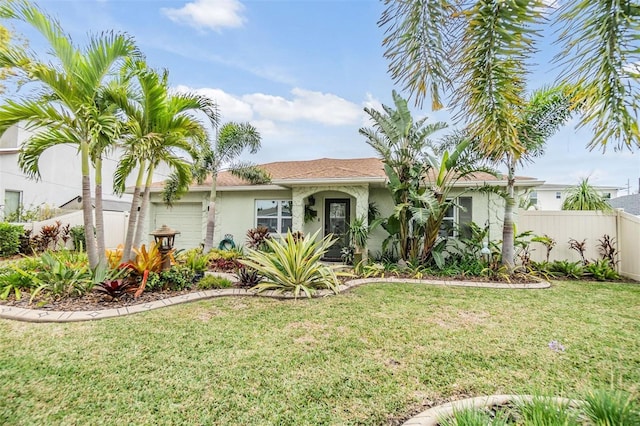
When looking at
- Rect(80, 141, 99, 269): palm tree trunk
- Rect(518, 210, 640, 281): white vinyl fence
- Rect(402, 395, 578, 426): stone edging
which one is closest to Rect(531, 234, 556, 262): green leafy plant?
Rect(518, 210, 640, 281): white vinyl fence

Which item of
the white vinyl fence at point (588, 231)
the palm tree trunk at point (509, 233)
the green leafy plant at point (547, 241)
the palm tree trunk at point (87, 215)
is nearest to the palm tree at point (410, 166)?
the palm tree trunk at point (509, 233)

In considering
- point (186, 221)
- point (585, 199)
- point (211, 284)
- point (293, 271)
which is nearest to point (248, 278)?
point (211, 284)

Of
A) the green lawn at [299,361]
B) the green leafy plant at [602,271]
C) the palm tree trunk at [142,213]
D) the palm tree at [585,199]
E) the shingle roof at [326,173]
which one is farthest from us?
the shingle roof at [326,173]

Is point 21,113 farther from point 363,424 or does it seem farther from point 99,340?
point 363,424

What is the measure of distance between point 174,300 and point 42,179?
17.6 metres

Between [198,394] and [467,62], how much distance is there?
398cm

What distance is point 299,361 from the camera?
12.4 ft

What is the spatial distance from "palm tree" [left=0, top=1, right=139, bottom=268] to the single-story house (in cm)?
577

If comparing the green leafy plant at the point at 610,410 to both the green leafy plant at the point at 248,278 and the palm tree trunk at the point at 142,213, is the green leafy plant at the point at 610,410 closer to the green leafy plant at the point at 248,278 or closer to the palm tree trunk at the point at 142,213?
the green leafy plant at the point at 248,278

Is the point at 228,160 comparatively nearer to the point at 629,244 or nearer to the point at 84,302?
the point at 84,302

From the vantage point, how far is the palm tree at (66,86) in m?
5.84

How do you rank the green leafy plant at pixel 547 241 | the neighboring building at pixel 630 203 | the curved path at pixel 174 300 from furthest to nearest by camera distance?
the neighboring building at pixel 630 203 → the green leafy plant at pixel 547 241 → the curved path at pixel 174 300

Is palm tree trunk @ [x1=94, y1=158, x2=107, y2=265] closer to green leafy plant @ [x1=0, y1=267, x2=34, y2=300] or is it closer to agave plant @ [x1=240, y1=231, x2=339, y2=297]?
green leafy plant @ [x1=0, y1=267, x2=34, y2=300]

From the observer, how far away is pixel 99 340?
4320mm
